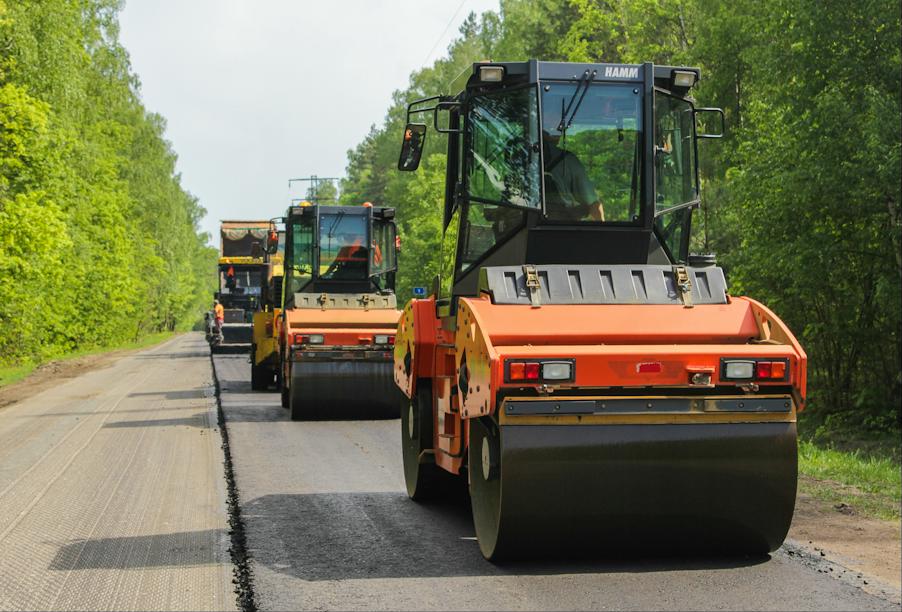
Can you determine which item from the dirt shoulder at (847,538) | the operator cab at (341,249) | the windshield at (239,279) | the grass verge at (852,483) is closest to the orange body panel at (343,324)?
the operator cab at (341,249)

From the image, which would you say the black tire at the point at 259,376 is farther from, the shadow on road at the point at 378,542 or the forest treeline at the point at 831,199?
the shadow on road at the point at 378,542

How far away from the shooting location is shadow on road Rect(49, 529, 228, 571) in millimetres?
6668

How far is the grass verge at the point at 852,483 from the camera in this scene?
34.0 feet

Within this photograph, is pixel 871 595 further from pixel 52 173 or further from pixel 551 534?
pixel 52 173

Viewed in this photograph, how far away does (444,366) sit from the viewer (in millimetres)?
8086

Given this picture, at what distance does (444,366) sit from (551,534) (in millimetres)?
2357

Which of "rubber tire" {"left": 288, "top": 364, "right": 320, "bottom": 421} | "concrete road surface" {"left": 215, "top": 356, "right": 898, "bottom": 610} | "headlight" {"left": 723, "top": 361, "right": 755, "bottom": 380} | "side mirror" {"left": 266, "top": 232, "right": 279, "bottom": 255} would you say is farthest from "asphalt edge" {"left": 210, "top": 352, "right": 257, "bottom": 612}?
"side mirror" {"left": 266, "top": 232, "right": 279, "bottom": 255}

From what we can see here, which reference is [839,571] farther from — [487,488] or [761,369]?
[487,488]

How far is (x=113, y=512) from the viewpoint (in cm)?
845

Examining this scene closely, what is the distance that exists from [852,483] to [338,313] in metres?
7.49

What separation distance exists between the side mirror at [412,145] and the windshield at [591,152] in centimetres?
103

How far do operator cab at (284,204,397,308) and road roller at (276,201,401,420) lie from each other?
0.02m

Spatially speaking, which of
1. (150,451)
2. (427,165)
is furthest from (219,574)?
(427,165)

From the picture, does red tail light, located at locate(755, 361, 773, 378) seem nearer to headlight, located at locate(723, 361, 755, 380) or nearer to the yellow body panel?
headlight, located at locate(723, 361, 755, 380)
